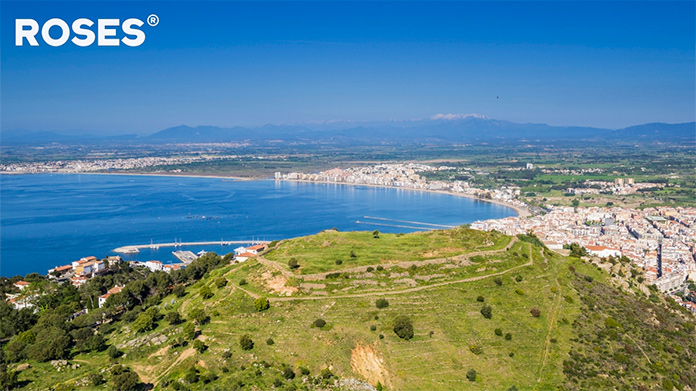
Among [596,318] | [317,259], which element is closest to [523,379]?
[596,318]

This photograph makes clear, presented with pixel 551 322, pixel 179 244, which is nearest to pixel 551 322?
pixel 551 322

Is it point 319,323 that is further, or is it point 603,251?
point 603,251

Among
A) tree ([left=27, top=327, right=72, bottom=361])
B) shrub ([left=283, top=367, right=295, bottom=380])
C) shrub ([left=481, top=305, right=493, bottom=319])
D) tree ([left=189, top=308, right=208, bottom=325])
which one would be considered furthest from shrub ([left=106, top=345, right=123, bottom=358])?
shrub ([left=481, top=305, right=493, bottom=319])

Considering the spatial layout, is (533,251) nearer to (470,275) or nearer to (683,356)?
(470,275)

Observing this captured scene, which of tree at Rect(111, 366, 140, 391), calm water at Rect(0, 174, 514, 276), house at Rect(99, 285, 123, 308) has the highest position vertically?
tree at Rect(111, 366, 140, 391)

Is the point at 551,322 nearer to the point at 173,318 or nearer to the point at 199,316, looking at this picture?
the point at 199,316

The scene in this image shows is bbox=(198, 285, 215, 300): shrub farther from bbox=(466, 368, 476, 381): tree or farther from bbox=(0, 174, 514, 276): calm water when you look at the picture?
bbox=(0, 174, 514, 276): calm water

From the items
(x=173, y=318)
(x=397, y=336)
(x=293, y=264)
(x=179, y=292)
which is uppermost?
(x=293, y=264)
